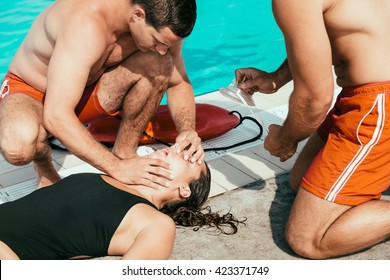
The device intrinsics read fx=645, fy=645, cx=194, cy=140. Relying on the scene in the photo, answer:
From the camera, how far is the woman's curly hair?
349cm

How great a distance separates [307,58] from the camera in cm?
300

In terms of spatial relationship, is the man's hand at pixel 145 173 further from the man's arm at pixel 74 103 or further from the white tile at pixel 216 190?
the white tile at pixel 216 190

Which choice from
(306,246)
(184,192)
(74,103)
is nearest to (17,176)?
(74,103)

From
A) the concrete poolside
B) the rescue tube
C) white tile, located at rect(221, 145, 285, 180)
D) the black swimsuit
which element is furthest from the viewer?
the rescue tube

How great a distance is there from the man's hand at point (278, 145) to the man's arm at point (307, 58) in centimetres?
25

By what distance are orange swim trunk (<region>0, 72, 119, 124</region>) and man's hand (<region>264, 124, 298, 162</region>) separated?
113 cm

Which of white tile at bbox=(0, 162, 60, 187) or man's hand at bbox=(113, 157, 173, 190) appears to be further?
white tile at bbox=(0, 162, 60, 187)

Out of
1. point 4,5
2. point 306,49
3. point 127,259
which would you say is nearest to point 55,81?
point 127,259

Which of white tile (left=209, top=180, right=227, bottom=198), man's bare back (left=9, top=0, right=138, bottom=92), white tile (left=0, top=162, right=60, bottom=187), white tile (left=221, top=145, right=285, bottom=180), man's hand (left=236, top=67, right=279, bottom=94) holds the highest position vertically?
man's bare back (left=9, top=0, right=138, bottom=92)

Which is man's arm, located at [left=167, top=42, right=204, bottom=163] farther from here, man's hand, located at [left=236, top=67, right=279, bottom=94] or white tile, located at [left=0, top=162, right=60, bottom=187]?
white tile, located at [left=0, top=162, right=60, bottom=187]

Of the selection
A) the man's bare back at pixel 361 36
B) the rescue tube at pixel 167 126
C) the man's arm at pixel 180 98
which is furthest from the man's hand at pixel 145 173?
the rescue tube at pixel 167 126

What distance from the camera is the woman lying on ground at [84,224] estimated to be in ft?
9.87

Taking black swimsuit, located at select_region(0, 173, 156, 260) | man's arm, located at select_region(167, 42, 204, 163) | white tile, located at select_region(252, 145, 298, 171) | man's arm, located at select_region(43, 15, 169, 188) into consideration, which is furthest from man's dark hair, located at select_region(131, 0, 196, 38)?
white tile, located at select_region(252, 145, 298, 171)

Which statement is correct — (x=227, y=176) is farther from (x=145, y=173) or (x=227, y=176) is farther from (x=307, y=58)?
(x=307, y=58)
